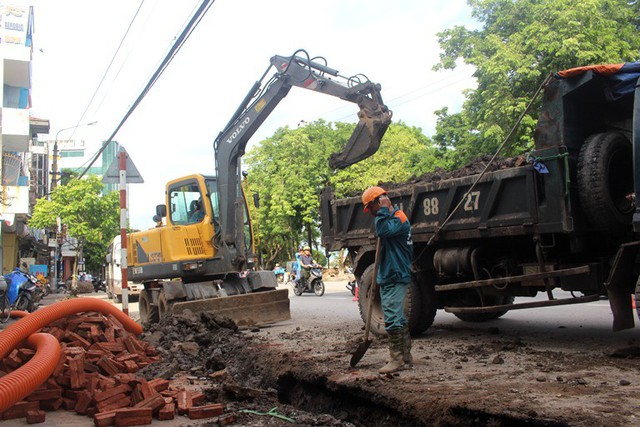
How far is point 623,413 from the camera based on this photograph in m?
3.46

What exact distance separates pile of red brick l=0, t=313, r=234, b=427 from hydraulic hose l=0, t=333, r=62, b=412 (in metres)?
0.15

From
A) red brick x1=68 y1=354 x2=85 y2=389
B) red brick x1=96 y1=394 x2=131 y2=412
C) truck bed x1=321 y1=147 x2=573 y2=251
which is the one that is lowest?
red brick x1=96 y1=394 x2=131 y2=412

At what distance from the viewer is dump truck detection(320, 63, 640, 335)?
5.64 m

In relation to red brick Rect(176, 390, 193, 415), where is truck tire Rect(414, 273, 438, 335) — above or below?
above

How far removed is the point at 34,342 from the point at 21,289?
10.6 m

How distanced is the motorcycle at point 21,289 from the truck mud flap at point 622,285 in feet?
45.4

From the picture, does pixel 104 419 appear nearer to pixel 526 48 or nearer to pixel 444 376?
pixel 444 376

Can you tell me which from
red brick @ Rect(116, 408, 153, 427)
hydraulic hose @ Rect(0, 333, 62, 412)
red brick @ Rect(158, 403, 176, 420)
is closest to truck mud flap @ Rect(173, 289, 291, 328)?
hydraulic hose @ Rect(0, 333, 62, 412)

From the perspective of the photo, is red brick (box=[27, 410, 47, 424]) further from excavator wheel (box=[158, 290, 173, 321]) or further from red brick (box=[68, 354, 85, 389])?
excavator wheel (box=[158, 290, 173, 321])

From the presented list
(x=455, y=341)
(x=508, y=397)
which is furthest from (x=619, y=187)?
(x=508, y=397)

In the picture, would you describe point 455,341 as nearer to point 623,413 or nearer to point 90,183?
point 623,413

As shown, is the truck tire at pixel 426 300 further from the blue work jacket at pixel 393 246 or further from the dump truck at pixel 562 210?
the blue work jacket at pixel 393 246

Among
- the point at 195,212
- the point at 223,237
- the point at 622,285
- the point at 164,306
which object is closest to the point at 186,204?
the point at 195,212

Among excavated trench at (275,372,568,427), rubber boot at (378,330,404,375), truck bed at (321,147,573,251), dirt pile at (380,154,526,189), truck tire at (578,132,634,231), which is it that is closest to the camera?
excavated trench at (275,372,568,427)
